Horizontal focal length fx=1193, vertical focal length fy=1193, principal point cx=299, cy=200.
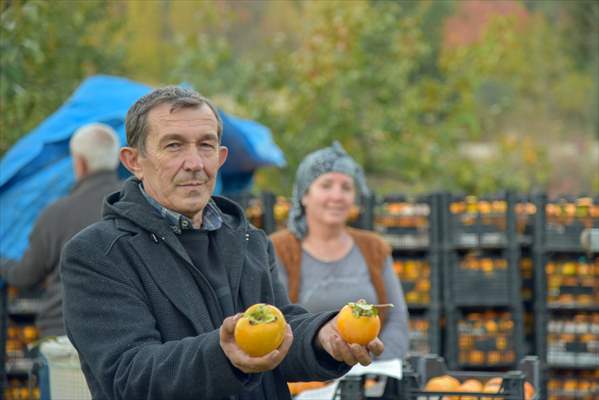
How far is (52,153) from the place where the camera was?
23.3 ft

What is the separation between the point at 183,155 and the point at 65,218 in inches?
132

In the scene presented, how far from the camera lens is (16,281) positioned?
627cm

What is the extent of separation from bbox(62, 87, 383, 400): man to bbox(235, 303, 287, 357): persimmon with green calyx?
14cm

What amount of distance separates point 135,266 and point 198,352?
0.34 m

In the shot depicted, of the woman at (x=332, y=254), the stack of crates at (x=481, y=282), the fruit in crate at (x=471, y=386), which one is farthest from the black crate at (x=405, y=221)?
the fruit in crate at (x=471, y=386)

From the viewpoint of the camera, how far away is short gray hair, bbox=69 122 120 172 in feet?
20.1

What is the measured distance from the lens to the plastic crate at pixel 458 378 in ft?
13.4

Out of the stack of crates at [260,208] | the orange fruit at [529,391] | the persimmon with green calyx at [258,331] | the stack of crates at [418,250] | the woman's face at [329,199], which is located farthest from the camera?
the stack of crates at [418,250]

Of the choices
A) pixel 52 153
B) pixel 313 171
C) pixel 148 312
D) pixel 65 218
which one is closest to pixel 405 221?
pixel 52 153

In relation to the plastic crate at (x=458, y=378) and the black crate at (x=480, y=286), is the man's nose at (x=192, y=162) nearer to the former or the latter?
the plastic crate at (x=458, y=378)

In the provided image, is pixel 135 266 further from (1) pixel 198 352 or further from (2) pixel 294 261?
(2) pixel 294 261

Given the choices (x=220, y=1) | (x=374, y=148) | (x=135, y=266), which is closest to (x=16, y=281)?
(x=135, y=266)

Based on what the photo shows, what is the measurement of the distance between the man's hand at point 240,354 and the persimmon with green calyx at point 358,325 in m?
0.16

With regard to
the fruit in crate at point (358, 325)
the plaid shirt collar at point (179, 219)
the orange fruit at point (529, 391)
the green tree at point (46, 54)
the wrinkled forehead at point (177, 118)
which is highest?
the green tree at point (46, 54)
